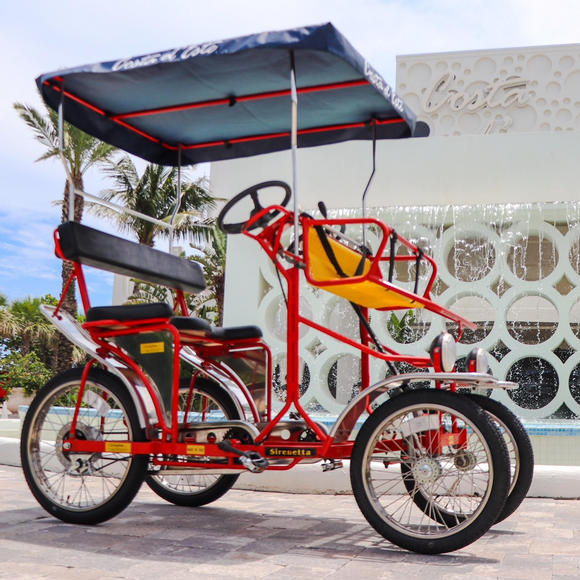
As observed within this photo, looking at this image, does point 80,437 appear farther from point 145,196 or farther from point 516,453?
point 145,196

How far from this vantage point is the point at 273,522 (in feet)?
14.2

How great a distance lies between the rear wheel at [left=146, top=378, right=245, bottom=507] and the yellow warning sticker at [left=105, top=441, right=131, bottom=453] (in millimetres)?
671

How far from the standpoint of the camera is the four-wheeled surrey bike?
3643mm

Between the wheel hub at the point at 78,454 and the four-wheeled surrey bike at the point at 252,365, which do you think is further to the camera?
the wheel hub at the point at 78,454

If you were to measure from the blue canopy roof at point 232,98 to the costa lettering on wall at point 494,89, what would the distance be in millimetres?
19551

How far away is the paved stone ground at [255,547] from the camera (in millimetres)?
3104

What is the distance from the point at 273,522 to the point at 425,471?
107 cm

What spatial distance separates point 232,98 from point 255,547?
8.14 feet

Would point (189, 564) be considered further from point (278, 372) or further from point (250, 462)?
point (278, 372)

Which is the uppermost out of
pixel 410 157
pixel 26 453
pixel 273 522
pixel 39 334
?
pixel 410 157

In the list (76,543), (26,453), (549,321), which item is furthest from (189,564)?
(549,321)

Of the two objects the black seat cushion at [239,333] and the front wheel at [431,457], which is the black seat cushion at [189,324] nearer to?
the black seat cushion at [239,333]

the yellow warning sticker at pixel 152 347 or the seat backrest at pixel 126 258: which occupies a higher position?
the seat backrest at pixel 126 258

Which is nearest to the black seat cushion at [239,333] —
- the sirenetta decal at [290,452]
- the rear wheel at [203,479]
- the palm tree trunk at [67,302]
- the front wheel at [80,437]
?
the rear wheel at [203,479]
